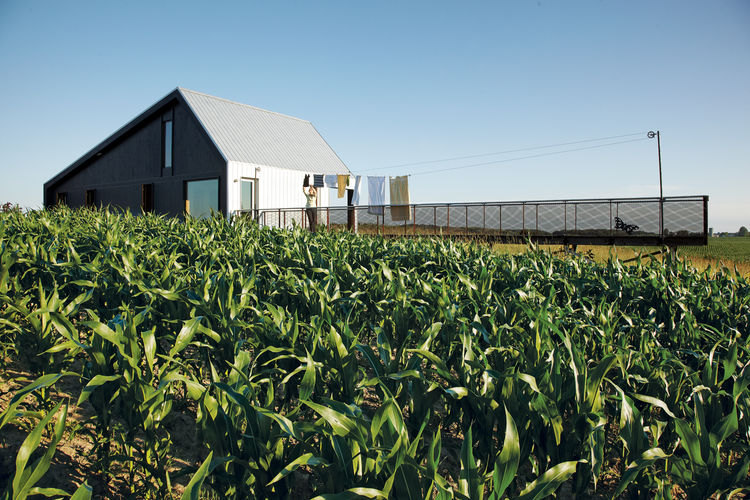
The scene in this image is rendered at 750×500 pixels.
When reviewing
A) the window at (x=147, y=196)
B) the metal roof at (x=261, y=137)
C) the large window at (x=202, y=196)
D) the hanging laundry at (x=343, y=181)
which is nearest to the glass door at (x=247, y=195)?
the metal roof at (x=261, y=137)

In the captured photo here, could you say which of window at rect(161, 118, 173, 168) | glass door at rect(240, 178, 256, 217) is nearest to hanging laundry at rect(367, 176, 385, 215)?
glass door at rect(240, 178, 256, 217)

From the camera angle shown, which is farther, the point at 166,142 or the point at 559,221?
the point at 166,142

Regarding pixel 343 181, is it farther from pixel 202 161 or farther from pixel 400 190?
pixel 202 161

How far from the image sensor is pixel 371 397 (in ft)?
9.51

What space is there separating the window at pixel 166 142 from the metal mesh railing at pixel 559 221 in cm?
1115

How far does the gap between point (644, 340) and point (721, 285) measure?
2683mm

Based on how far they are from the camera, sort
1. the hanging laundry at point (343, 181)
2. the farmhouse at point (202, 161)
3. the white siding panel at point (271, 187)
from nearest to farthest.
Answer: the white siding panel at point (271, 187) → the farmhouse at point (202, 161) → the hanging laundry at point (343, 181)

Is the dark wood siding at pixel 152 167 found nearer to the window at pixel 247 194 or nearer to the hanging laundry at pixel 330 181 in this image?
the window at pixel 247 194

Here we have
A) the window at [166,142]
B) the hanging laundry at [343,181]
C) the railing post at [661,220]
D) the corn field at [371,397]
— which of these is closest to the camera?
the corn field at [371,397]

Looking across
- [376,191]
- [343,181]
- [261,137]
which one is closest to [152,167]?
[261,137]

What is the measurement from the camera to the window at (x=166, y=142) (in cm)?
2195

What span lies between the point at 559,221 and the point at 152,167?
66.3ft

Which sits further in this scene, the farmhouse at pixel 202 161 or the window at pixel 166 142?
the window at pixel 166 142

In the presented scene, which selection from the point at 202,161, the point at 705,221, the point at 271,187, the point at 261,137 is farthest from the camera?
the point at 261,137
